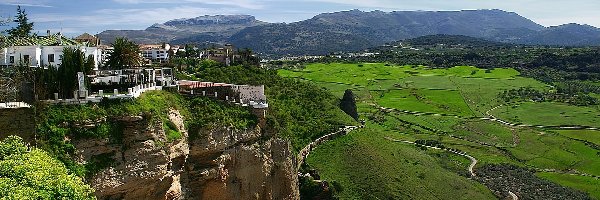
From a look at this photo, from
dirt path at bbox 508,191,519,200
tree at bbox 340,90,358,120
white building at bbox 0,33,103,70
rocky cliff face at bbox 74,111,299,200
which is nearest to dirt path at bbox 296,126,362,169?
rocky cliff face at bbox 74,111,299,200

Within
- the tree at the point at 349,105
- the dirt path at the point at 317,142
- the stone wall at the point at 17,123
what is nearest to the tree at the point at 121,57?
the dirt path at the point at 317,142

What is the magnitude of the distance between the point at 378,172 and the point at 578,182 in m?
42.3

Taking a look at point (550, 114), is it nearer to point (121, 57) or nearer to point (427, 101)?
point (427, 101)

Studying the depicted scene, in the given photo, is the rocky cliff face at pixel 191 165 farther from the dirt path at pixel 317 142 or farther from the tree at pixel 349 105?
the tree at pixel 349 105

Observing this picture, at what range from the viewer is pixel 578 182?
274ft

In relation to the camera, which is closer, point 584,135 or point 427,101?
point 584,135

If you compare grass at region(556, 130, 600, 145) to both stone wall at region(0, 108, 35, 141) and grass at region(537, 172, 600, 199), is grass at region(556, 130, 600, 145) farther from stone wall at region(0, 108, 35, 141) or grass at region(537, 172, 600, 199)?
stone wall at region(0, 108, 35, 141)

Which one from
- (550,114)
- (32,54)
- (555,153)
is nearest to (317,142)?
(32,54)

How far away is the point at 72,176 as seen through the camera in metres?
25.7

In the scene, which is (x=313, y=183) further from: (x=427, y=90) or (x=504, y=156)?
(x=427, y=90)

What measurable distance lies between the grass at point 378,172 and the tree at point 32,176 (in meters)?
31.2

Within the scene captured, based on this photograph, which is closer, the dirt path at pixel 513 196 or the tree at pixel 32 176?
the tree at pixel 32 176

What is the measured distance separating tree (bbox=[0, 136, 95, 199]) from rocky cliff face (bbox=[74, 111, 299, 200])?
3.06 meters

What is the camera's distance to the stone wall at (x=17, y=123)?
27.3 m
